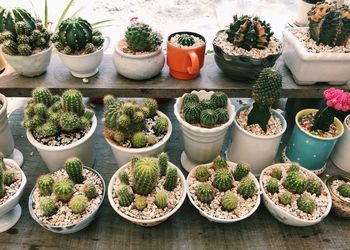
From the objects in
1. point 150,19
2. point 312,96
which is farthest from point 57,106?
point 150,19

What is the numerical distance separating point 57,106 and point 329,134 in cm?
102

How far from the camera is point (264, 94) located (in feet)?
3.91

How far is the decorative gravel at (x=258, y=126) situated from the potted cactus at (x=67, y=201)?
577mm

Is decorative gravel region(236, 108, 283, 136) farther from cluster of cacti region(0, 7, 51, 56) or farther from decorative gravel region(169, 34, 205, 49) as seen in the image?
cluster of cacti region(0, 7, 51, 56)

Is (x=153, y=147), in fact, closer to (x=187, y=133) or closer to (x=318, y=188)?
(x=187, y=133)

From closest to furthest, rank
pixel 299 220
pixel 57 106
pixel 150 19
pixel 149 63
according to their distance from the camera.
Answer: pixel 299 220 → pixel 57 106 → pixel 149 63 → pixel 150 19

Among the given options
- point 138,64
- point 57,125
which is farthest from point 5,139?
point 138,64

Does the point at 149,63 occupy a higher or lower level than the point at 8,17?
lower

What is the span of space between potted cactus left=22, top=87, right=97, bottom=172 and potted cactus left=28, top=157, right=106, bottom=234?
87 millimetres

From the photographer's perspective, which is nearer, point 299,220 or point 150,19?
point 299,220

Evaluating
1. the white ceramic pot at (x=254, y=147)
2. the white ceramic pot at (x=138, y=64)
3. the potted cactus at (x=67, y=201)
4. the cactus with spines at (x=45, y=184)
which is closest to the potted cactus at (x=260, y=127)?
the white ceramic pot at (x=254, y=147)

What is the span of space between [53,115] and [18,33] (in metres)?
0.36

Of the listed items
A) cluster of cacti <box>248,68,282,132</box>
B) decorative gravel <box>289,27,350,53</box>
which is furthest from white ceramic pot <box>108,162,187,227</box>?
decorative gravel <box>289,27,350,53</box>

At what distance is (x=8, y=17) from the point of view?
128 cm
